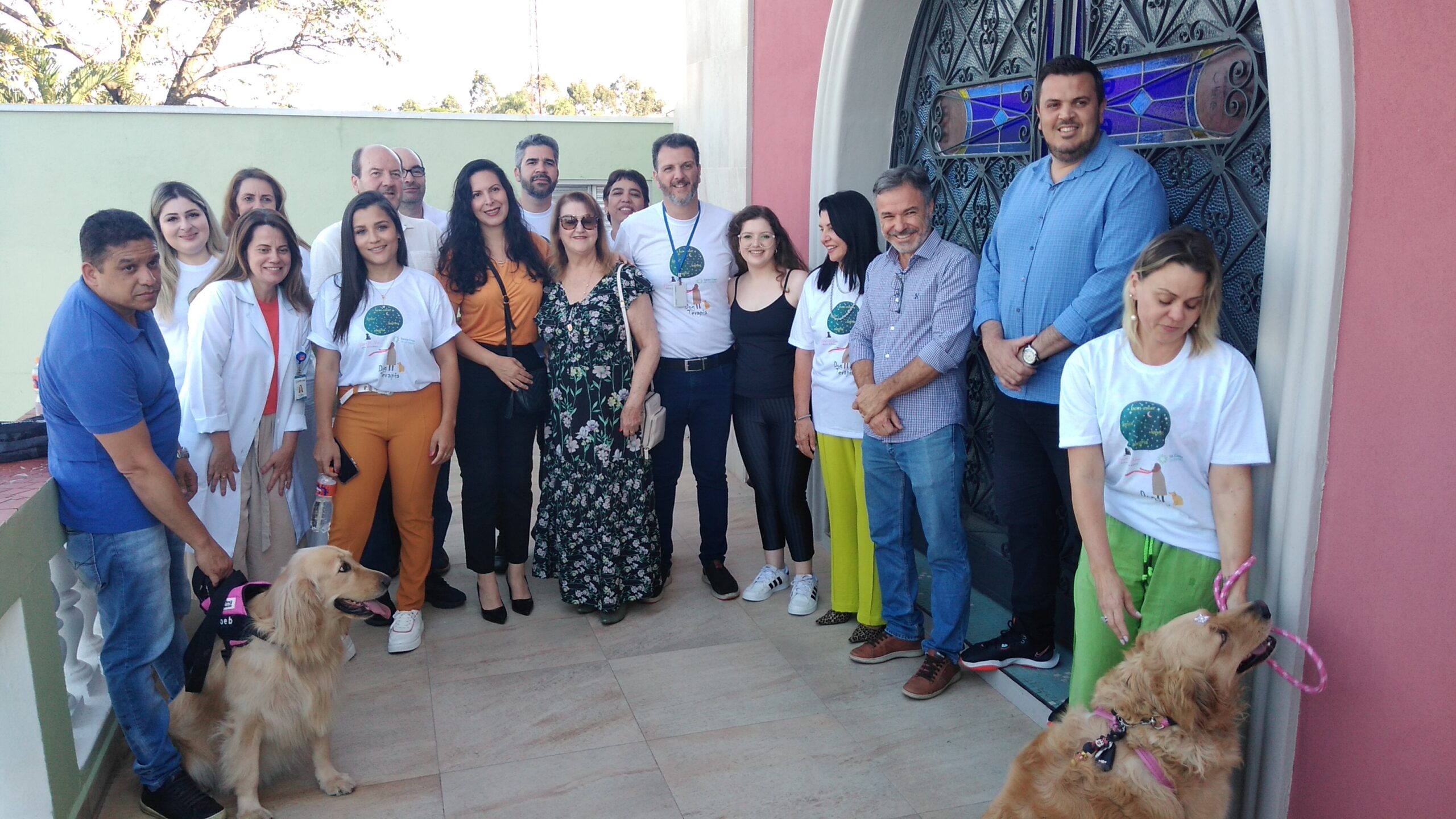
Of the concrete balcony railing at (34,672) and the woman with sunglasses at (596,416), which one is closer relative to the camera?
the concrete balcony railing at (34,672)

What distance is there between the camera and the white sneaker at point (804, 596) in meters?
4.41

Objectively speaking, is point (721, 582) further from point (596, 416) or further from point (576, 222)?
point (576, 222)

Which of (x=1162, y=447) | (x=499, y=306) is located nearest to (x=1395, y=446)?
(x=1162, y=447)

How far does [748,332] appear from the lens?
4227 millimetres

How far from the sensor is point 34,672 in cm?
268

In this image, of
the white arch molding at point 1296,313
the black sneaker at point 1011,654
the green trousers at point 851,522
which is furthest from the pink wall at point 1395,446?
the green trousers at point 851,522

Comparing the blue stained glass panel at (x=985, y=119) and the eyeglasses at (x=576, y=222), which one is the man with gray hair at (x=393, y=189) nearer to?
the eyeglasses at (x=576, y=222)

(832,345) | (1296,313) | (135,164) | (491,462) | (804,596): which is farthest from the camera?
(135,164)

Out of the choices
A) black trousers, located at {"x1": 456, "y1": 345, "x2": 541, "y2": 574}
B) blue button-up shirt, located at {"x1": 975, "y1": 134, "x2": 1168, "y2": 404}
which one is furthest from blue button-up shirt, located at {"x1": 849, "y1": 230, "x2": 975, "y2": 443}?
black trousers, located at {"x1": 456, "y1": 345, "x2": 541, "y2": 574}

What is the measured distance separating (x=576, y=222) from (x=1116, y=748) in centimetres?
280

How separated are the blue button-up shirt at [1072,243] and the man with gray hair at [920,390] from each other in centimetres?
21

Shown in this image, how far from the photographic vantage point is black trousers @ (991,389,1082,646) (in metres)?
3.26

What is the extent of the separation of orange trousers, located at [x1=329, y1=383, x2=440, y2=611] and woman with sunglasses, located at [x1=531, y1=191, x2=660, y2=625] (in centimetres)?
53

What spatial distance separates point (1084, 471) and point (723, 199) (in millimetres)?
4581
